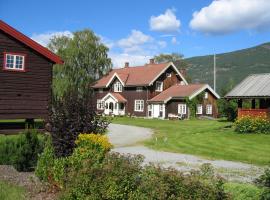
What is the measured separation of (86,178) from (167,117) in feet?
151

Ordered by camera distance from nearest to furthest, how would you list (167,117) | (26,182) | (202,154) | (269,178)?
(269,178) < (26,182) < (202,154) < (167,117)

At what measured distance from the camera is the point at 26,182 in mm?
11180

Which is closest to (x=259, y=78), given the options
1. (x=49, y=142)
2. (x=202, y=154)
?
(x=202, y=154)

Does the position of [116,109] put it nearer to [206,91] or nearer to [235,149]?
[206,91]

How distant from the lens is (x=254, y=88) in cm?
3281

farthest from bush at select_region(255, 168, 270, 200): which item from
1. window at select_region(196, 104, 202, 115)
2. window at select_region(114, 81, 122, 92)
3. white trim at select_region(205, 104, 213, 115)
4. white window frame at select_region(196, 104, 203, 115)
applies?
window at select_region(114, 81, 122, 92)

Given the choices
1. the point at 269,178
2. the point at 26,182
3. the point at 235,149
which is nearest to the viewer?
the point at 269,178

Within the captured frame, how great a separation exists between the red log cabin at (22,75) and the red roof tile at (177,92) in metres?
28.1

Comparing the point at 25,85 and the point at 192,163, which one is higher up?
the point at 25,85

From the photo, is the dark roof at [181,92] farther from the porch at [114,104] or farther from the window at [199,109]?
the porch at [114,104]

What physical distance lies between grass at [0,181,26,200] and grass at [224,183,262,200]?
4668 millimetres

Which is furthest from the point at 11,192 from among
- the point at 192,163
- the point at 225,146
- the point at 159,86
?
the point at 159,86

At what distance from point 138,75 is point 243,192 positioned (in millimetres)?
52849

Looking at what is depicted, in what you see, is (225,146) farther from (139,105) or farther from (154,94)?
(139,105)
